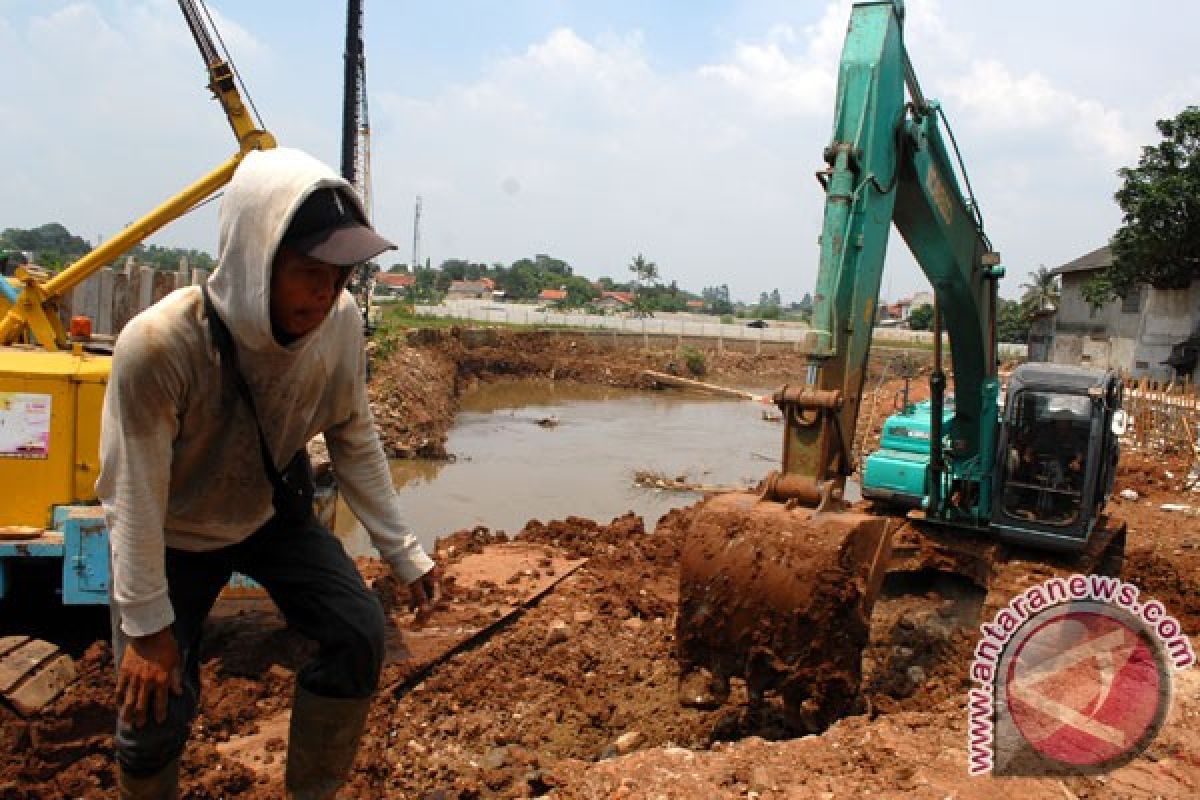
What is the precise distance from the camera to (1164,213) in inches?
892

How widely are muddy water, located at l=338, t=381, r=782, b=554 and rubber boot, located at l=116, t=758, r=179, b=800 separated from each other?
22.0 ft

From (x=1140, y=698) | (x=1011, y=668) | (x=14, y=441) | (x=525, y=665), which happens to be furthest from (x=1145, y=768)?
(x=14, y=441)

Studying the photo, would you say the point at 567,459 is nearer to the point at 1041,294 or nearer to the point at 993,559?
the point at 993,559

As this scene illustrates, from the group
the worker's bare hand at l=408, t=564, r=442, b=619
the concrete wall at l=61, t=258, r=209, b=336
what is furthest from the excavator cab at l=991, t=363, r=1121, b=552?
the concrete wall at l=61, t=258, r=209, b=336

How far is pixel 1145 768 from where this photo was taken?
145 inches

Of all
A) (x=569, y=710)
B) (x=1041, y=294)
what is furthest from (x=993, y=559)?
(x=1041, y=294)

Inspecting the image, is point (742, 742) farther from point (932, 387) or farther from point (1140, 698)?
point (932, 387)

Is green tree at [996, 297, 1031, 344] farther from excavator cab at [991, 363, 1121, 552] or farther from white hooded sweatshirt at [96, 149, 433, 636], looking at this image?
white hooded sweatshirt at [96, 149, 433, 636]

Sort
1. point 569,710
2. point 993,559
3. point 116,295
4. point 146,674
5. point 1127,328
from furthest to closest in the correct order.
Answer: point 1127,328 → point 116,295 → point 993,559 → point 569,710 → point 146,674

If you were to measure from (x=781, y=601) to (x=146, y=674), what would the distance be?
2.26 m

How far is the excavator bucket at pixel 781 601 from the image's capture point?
3.51 metres

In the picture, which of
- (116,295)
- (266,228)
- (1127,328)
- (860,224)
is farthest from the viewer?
(1127,328)

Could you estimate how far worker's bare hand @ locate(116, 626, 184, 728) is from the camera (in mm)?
2145

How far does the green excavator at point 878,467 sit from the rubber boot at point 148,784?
2.00 metres
